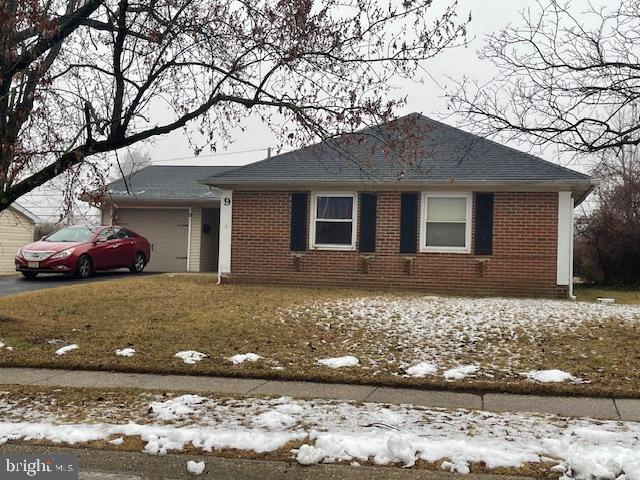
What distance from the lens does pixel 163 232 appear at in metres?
20.5

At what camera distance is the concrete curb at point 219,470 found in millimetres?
4141

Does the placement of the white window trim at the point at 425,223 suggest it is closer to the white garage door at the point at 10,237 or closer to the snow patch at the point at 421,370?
the snow patch at the point at 421,370

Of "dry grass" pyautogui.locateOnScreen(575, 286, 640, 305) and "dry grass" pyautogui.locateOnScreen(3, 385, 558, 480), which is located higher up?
"dry grass" pyautogui.locateOnScreen(575, 286, 640, 305)

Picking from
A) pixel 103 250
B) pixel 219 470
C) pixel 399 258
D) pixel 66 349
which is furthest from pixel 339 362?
pixel 103 250

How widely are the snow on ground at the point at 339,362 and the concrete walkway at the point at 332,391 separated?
630 millimetres

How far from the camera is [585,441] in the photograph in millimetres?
4637

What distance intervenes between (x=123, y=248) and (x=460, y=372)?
12.6 m

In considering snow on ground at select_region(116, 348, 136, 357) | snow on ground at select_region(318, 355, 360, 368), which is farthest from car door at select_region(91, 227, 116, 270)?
snow on ground at select_region(318, 355, 360, 368)

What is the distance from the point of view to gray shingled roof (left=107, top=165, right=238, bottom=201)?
783 inches

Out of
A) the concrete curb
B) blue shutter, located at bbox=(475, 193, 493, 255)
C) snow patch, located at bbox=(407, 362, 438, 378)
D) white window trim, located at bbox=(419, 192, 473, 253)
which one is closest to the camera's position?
the concrete curb

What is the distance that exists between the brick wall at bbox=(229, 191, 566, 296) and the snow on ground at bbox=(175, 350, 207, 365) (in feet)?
23.1

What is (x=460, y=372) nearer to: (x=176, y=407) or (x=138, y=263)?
(x=176, y=407)

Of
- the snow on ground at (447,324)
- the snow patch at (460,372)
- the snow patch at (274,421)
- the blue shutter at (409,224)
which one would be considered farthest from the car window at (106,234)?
the snow patch at (274,421)

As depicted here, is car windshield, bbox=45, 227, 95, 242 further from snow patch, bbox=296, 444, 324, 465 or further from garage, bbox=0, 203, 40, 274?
snow patch, bbox=296, 444, 324, 465
